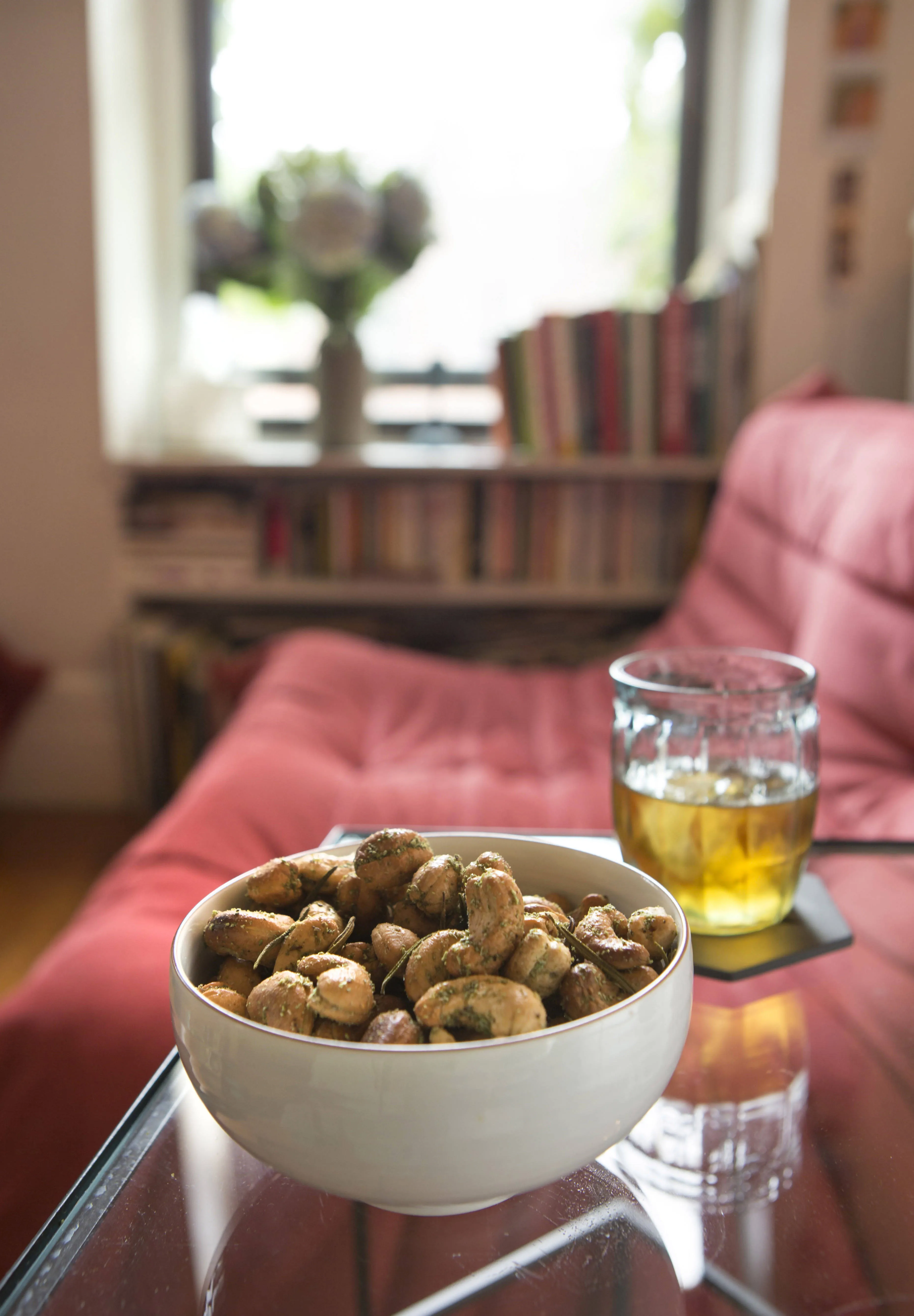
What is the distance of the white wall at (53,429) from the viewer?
7.07ft

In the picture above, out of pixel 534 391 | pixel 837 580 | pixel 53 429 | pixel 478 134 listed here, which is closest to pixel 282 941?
pixel 837 580

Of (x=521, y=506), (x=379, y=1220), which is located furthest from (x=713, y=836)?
(x=521, y=506)

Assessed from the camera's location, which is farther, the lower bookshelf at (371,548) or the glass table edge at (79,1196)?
the lower bookshelf at (371,548)

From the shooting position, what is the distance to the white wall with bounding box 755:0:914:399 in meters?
2.08

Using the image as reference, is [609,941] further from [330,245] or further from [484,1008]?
[330,245]

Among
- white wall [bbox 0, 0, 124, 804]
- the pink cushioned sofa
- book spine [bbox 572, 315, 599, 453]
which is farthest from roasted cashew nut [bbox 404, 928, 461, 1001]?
white wall [bbox 0, 0, 124, 804]

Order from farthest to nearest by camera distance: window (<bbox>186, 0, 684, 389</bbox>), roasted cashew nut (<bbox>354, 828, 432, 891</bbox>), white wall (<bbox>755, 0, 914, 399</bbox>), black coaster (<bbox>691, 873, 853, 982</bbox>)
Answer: window (<bbox>186, 0, 684, 389</bbox>) < white wall (<bbox>755, 0, 914, 399</bbox>) < black coaster (<bbox>691, 873, 853, 982</bbox>) < roasted cashew nut (<bbox>354, 828, 432, 891</bbox>)

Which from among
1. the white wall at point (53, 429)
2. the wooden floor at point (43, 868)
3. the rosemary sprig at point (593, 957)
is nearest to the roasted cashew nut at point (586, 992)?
the rosemary sprig at point (593, 957)

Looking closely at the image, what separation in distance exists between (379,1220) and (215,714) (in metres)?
1.92

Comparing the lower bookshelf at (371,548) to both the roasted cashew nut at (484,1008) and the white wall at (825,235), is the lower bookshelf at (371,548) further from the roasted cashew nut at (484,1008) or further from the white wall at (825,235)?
the roasted cashew nut at (484,1008)

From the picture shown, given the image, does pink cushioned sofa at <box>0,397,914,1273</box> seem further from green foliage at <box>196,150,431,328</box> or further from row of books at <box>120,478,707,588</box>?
green foliage at <box>196,150,431,328</box>

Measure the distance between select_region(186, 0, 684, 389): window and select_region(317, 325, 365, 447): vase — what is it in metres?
0.13

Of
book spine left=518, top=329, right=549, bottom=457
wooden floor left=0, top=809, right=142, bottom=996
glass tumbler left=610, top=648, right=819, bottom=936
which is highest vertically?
book spine left=518, top=329, right=549, bottom=457

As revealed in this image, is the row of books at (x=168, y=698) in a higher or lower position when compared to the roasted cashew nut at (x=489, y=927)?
lower
